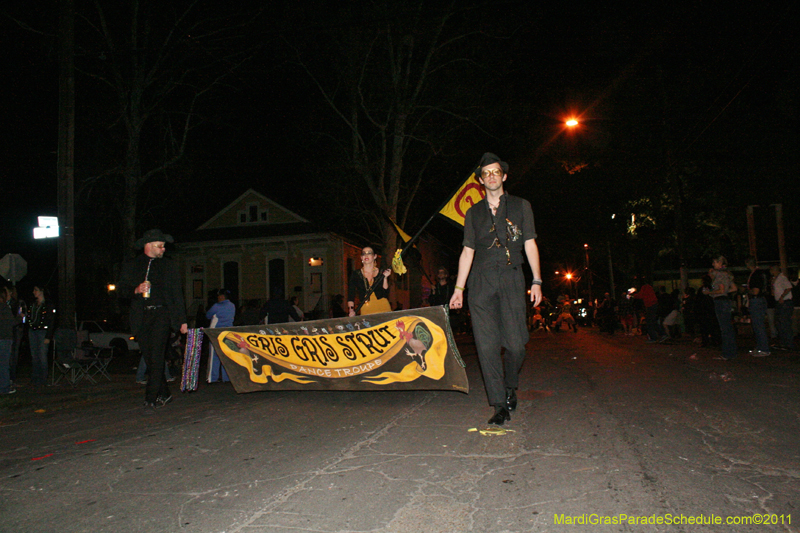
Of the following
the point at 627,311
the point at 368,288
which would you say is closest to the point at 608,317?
the point at 627,311

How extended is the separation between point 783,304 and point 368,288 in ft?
28.5

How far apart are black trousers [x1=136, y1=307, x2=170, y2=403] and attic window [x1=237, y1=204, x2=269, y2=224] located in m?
29.2

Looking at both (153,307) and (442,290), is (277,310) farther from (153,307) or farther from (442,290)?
(153,307)

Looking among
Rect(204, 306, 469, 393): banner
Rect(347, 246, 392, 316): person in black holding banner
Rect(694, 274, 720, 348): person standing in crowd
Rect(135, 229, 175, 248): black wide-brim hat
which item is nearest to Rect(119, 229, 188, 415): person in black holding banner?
Rect(135, 229, 175, 248): black wide-brim hat

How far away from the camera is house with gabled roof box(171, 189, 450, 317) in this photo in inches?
1307

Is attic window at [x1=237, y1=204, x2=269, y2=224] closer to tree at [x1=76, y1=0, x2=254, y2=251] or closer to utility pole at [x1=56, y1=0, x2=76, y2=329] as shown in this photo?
tree at [x1=76, y1=0, x2=254, y2=251]

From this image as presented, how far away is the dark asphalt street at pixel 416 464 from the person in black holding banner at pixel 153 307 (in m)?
0.39

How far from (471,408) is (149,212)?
21.4 metres

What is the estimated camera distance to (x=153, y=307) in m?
6.28

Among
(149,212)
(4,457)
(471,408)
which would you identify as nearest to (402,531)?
(471,408)

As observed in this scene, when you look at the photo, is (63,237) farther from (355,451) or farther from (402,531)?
(402,531)

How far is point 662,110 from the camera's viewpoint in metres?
22.5

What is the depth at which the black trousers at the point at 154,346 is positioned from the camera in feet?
20.3

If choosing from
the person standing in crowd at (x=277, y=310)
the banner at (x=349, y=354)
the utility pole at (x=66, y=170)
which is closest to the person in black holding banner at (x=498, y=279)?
the banner at (x=349, y=354)
